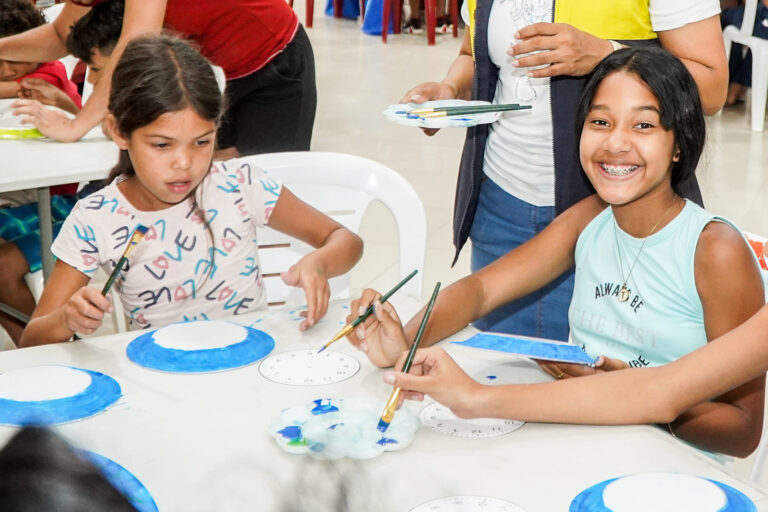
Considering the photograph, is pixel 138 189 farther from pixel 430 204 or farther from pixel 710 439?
pixel 430 204

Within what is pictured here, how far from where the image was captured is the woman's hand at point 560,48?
1515 millimetres

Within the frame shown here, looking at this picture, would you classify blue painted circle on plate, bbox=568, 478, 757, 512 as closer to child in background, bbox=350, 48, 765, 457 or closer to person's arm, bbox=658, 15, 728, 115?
child in background, bbox=350, 48, 765, 457

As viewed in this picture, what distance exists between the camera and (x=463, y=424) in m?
1.17

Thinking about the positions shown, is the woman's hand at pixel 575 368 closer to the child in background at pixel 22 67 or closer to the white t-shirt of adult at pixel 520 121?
the white t-shirt of adult at pixel 520 121

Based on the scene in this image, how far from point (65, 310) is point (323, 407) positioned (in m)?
0.48

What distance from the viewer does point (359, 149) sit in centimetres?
501

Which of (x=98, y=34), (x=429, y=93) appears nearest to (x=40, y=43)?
(x=98, y=34)

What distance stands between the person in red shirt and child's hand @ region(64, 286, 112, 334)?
2.74ft

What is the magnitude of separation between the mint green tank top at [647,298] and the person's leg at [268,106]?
3.33 feet

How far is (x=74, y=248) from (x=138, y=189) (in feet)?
0.55

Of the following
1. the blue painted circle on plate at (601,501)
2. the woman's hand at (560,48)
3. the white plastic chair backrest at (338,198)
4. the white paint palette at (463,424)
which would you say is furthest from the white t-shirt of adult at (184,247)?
the blue painted circle on plate at (601,501)

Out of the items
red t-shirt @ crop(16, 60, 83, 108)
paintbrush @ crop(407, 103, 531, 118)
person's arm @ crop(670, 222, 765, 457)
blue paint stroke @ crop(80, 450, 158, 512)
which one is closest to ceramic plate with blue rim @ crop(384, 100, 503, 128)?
paintbrush @ crop(407, 103, 531, 118)

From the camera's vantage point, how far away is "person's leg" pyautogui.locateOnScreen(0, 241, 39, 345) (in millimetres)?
2453

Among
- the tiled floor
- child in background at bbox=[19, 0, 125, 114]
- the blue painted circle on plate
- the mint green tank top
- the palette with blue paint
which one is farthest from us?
the tiled floor
